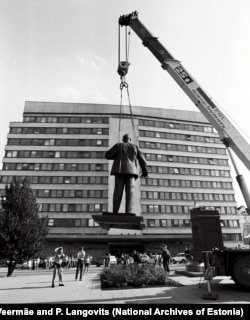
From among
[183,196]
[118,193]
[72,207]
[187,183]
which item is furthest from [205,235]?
[187,183]

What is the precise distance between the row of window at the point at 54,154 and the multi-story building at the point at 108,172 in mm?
193

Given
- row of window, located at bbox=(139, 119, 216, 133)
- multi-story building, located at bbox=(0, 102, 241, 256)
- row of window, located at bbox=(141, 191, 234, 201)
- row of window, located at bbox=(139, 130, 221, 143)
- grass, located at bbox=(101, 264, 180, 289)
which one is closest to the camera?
grass, located at bbox=(101, 264, 180, 289)

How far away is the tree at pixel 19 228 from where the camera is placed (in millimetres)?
19484

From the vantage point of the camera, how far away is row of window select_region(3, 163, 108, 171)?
49062 mm

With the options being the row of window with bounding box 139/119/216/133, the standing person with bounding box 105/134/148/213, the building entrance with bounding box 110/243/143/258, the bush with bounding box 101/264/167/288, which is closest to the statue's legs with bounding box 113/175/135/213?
the standing person with bounding box 105/134/148/213

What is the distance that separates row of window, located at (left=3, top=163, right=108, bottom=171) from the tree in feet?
90.2

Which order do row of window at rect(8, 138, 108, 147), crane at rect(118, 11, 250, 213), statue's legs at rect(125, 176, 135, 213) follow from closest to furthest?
statue's legs at rect(125, 176, 135, 213), crane at rect(118, 11, 250, 213), row of window at rect(8, 138, 108, 147)

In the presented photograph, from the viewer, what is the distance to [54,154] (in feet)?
166

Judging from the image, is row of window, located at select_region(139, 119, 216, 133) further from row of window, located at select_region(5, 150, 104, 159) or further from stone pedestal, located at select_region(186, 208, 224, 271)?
stone pedestal, located at select_region(186, 208, 224, 271)

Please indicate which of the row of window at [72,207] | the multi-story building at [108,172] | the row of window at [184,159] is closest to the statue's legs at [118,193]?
the multi-story building at [108,172]

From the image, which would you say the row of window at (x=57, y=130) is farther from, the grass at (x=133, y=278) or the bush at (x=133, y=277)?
the grass at (x=133, y=278)

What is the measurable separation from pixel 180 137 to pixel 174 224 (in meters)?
20.0

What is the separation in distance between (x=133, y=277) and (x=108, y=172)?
40165mm
